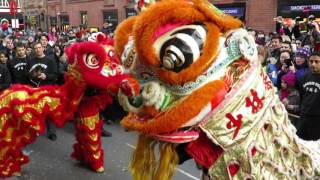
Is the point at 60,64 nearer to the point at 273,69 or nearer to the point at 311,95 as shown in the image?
the point at 273,69

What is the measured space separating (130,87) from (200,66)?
361mm

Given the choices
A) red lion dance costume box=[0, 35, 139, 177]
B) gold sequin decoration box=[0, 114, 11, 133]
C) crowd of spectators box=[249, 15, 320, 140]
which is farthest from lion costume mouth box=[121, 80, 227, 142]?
gold sequin decoration box=[0, 114, 11, 133]

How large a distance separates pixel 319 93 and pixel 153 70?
8.48ft

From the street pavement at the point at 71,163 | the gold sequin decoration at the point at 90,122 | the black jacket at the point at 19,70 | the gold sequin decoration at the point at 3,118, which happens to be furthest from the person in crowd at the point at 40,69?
the gold sequin decoration at the point at 3,118

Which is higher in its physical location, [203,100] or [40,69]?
[203,100]

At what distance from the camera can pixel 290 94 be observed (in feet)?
16.6

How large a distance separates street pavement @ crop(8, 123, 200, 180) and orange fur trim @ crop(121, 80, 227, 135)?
279cm

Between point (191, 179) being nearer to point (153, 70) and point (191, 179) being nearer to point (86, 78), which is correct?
point (86, 78)

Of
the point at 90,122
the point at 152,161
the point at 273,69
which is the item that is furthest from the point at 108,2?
the point at 152,161

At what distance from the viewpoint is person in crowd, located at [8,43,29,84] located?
6.52 meters

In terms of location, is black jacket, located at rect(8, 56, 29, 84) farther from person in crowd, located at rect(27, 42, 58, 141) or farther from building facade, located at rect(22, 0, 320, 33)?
building facade, located at rect(22, 0, 320, 33)

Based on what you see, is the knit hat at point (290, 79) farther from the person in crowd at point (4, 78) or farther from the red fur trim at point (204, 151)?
the person in crowd at point (4, 78)

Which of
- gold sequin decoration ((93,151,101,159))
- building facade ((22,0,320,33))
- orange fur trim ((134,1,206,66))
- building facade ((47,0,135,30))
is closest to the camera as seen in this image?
orange fur trim ((134,1,206,66))

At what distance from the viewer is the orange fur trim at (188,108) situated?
2.04 m
